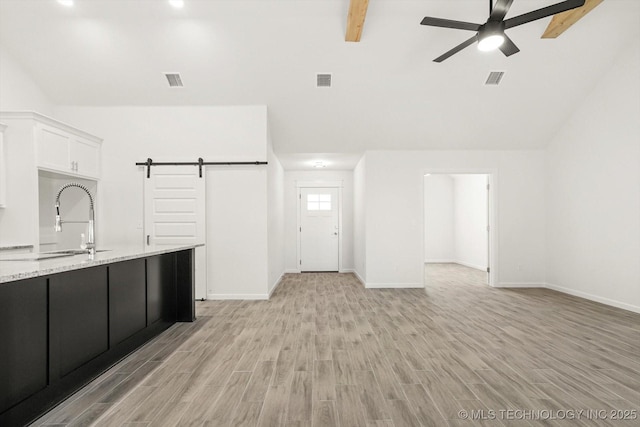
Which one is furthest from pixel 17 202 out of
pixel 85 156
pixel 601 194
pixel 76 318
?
pixel 601 194

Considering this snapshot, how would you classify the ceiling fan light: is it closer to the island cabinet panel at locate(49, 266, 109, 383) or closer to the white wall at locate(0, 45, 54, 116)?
the island cabinet panel at locate(49, 266, 109, 383)

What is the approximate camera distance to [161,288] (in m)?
3.99

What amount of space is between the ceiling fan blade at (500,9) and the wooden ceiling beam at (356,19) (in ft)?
4.42

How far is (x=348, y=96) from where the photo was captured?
545 centimetres

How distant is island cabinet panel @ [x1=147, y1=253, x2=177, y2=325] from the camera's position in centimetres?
370

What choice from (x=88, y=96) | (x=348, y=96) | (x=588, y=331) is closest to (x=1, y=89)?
(x=88, y=96)

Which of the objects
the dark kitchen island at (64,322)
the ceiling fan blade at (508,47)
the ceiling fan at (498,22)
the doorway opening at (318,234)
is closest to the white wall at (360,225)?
the doorway opening at (318,234)

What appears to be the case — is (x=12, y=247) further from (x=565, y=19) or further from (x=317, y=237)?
(x=565, y=19)

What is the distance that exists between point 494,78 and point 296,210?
526cm

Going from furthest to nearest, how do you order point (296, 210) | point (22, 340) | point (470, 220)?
point (470, 220)
point (296, 210)
point (22, 340)

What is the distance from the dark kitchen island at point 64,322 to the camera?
1964mm

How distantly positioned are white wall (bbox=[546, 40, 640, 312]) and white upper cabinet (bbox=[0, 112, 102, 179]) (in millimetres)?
7925

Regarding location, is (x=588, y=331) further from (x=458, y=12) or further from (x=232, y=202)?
(x=232, y=202)

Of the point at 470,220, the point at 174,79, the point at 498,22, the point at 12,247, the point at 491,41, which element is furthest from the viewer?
the point at 470,220
